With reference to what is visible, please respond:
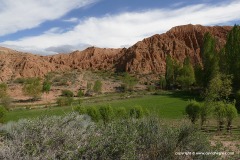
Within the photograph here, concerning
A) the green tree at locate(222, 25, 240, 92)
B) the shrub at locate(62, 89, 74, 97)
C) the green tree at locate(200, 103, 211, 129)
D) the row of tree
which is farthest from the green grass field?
the shrub at locate(62, 89, 74, 97)

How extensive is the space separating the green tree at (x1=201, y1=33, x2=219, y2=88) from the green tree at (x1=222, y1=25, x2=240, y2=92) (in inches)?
126

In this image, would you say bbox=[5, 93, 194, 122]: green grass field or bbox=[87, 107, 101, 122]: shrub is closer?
bbox=[87, 107, 101, 122]: shrub

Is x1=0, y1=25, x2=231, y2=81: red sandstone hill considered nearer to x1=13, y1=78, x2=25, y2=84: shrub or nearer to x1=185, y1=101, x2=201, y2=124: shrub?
x1=13, y1=78, x2=25, y2=84: shrub

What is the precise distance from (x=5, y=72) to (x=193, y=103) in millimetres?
85864

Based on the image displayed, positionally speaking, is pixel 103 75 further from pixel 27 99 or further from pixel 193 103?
pixel 193 103

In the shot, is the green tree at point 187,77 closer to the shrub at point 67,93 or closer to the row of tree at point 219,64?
the row of tree at point 219,64

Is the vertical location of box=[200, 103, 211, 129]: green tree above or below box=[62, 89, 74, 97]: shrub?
above

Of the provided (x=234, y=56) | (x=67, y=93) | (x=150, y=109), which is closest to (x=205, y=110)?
(x=150, y=109)

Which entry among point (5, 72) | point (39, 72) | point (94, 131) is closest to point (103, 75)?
point (39, 72)

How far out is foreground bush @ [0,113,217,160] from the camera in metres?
6.48

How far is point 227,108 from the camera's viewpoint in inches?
937

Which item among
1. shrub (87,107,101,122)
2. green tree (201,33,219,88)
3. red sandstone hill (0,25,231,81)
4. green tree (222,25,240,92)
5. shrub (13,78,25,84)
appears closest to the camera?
shrub (87,107,101,122)

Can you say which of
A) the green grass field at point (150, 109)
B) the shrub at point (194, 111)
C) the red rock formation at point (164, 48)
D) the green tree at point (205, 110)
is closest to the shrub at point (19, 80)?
the red rock formation at point (164, 48)

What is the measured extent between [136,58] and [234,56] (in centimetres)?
6401
